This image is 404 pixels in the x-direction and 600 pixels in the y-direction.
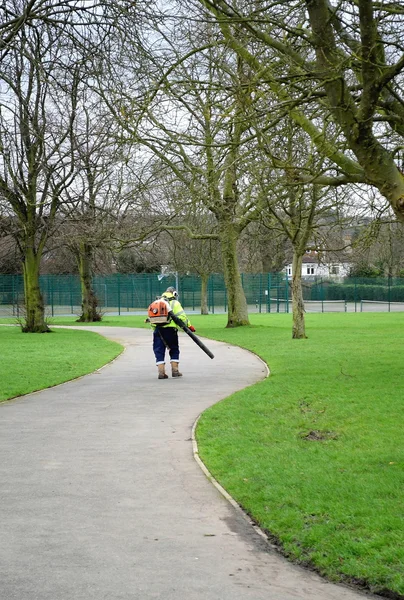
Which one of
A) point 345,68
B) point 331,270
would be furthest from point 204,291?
point 345,68

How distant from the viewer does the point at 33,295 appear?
117ft

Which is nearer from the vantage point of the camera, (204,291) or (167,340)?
(167,340)

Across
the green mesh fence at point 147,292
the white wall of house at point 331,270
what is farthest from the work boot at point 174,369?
the green mesh fence at point 147,292

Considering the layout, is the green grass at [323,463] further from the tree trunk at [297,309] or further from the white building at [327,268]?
the white building at [327,268]

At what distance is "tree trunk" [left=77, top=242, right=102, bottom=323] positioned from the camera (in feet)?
147

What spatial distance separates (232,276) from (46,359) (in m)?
15.0

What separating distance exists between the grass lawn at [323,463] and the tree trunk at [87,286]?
2903 cm

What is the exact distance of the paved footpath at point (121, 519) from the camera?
4953 millimetres

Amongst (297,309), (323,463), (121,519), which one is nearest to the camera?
(121,519)

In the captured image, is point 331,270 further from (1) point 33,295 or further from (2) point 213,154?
(2) point 213,154

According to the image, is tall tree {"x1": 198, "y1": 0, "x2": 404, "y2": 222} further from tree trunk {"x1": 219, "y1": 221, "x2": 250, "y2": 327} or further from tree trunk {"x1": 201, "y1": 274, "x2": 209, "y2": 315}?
tree trunk {"x1": 201, "y1": 274, "x2": 209, "y2": 315}

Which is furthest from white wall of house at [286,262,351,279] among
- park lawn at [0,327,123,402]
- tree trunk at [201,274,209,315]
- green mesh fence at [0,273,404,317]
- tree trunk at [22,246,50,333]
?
tree trunk at [22,246,50,333]

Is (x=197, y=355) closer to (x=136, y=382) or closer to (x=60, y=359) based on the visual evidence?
(x=60, y=359)

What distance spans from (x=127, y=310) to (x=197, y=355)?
4430 centimetres
